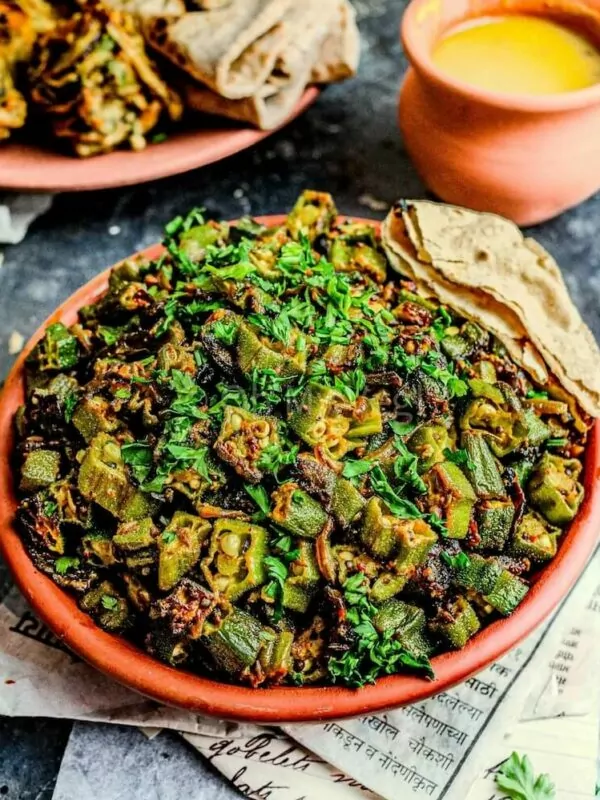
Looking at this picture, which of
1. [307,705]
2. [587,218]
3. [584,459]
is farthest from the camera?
[587,218]

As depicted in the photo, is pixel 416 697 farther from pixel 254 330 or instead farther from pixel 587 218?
pixel 587 218

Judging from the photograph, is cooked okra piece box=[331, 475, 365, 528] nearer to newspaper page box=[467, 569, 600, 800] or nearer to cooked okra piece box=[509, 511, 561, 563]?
cooked okra piece box=[509, 511, 561, 563]

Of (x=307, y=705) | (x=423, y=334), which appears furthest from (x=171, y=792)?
(x=423, y=334)

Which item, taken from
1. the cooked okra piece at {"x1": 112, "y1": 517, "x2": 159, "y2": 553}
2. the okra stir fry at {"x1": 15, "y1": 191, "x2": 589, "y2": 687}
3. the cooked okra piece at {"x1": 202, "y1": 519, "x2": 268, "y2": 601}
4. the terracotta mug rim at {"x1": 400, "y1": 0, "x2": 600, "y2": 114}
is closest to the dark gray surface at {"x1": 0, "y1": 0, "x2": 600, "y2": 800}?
the terracotta mug rim at {"x1": 400, "y1": 0, "x2": 600, "y2": 114}

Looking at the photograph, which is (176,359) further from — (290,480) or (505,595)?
(505,595)

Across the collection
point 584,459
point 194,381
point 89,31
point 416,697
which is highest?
point 89,31

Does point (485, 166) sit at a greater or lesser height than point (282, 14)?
lesser
